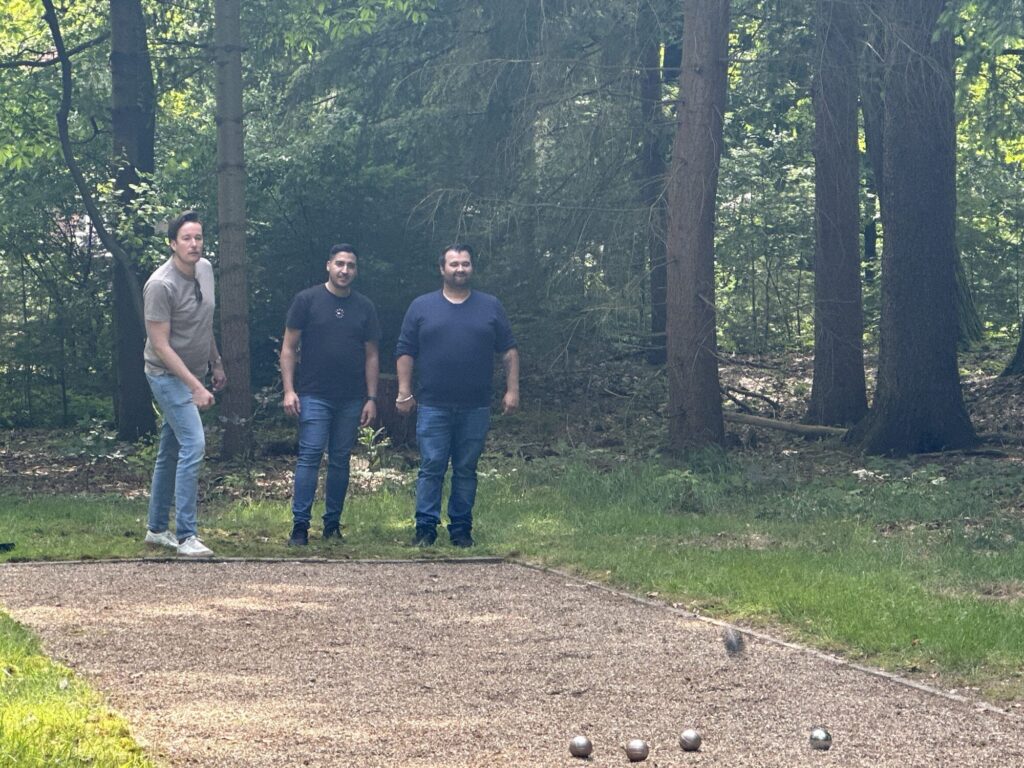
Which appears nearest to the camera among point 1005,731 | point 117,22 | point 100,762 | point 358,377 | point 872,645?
point 100,762

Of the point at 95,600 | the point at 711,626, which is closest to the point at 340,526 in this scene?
the point at 95,600

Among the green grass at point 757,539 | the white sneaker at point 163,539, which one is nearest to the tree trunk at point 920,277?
the green grass at point 757,539

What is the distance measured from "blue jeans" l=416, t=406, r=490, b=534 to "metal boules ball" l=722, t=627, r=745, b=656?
3626 millimetres

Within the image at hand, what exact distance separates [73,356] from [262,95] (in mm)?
4741

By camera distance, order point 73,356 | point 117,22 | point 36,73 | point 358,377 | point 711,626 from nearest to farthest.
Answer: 1. point 711,626
2. point 358,377
3. point 117,22
4. point 36,73
5. point 73,356

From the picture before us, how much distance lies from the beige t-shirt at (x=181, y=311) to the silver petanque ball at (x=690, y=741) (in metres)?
5.32

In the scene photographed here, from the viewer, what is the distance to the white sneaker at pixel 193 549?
9.53m

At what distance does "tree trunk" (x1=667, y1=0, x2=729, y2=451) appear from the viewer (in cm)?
1484

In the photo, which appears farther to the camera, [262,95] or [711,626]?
[262,95]

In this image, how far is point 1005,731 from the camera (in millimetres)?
5438

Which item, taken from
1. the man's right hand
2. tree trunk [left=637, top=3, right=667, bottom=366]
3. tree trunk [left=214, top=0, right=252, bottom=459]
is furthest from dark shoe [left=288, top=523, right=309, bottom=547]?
tree trunk [left=637, top=3, right=667, bottom=366]

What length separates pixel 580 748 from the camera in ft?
16.1

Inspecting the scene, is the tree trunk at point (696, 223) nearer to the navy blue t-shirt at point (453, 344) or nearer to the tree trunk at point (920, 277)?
the tree trunk at point (920, 277)

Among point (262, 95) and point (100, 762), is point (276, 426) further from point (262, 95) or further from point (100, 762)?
point (100, 762)
